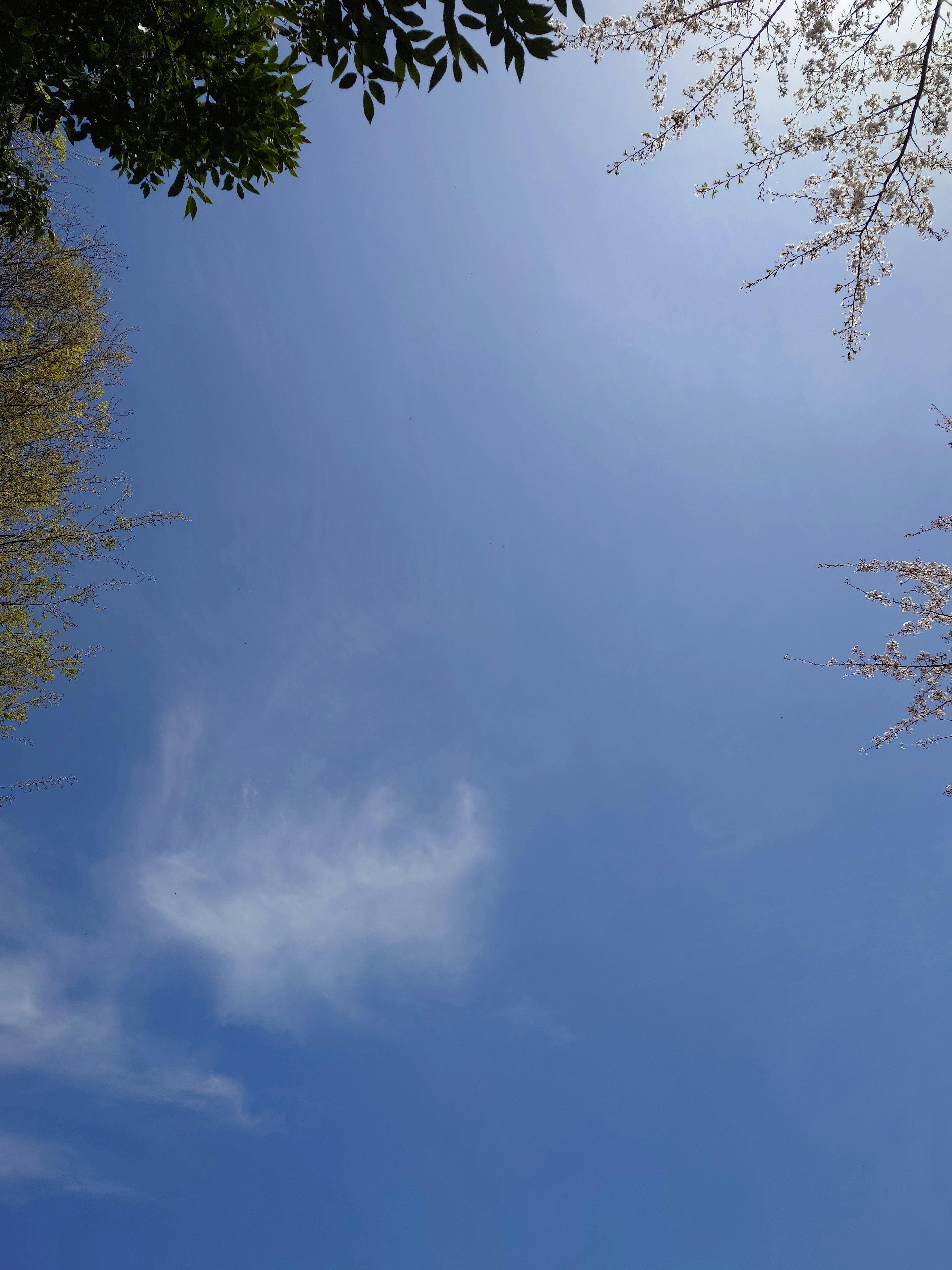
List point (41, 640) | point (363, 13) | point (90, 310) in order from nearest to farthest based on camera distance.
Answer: point (363, 13) → point (41, 640) → point (90, 310)

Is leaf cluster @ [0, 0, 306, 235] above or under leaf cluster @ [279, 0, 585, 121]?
above

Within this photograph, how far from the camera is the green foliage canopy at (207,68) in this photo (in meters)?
2.67

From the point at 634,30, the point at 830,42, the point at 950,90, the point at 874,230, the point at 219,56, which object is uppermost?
the point at 634,30

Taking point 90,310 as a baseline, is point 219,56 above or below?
below

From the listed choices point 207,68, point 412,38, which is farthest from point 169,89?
point 412,38

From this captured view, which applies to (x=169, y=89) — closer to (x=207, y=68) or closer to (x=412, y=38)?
(x=207, y=68)

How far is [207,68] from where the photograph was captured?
327 centimetres

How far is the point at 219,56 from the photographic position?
328 cm

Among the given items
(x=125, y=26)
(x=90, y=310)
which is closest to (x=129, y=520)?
(x=90, y=310)

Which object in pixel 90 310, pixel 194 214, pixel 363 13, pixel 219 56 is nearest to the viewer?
pixel 363 13

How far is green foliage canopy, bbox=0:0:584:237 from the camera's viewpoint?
267 centimetres

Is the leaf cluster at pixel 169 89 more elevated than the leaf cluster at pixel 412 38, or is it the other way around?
the leaf cluster at pixel 169 89

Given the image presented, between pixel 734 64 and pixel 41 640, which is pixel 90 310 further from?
pixel 734 64

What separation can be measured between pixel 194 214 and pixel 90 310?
585 centimetres
